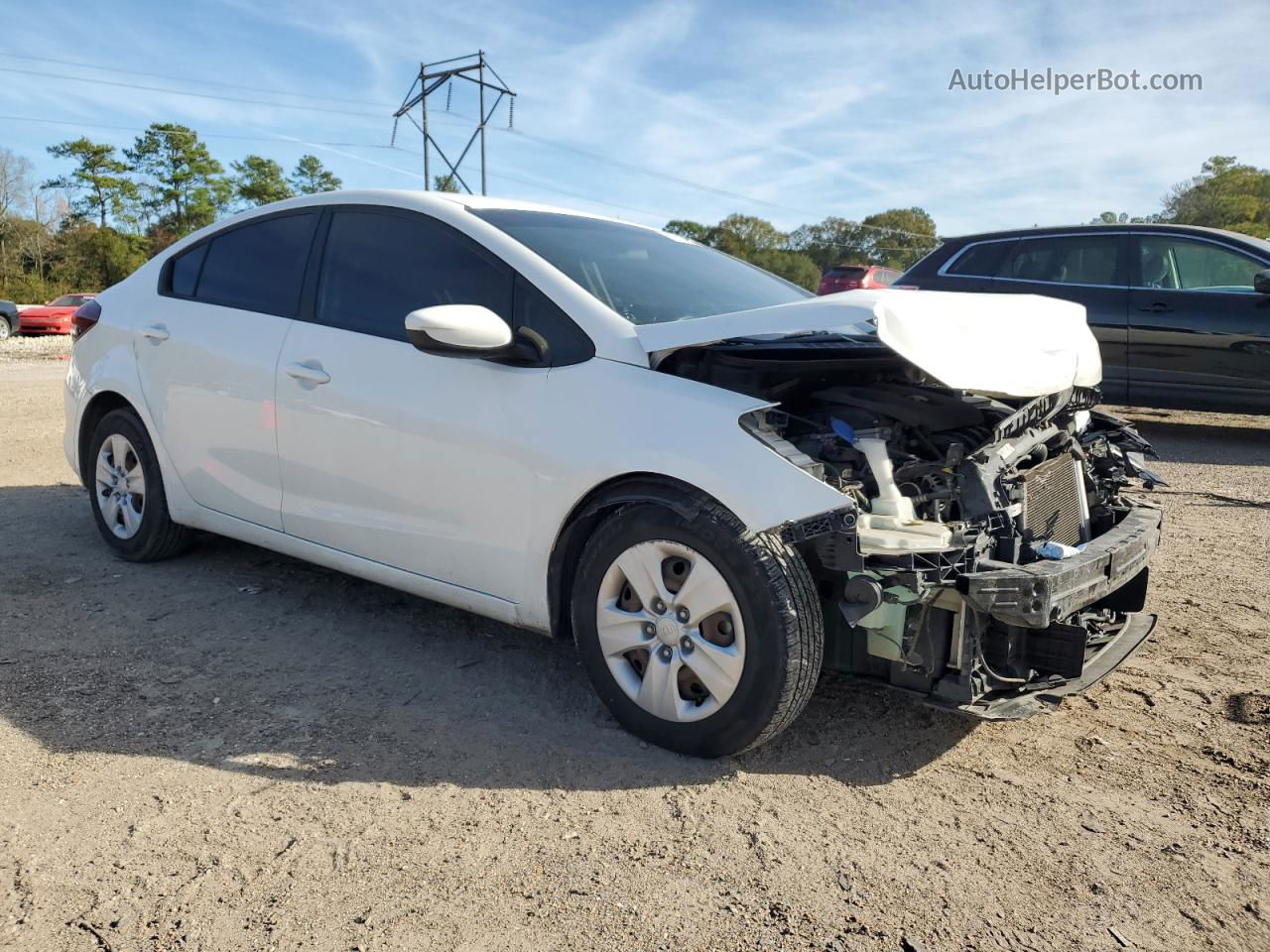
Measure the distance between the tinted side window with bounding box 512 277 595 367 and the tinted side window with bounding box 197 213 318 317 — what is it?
1.18 meters

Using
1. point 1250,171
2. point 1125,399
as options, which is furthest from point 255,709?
point 1250,171

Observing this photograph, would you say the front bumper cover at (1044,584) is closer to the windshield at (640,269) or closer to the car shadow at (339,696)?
the car shadow at (339,696)

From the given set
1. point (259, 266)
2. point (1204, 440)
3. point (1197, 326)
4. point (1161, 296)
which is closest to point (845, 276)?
point (1204, 440)

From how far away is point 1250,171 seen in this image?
50.0 m

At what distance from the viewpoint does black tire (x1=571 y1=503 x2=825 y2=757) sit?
2.72 m

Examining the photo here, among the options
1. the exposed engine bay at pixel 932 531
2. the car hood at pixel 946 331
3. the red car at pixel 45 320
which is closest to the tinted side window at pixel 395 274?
the car hood at pixel 946 331

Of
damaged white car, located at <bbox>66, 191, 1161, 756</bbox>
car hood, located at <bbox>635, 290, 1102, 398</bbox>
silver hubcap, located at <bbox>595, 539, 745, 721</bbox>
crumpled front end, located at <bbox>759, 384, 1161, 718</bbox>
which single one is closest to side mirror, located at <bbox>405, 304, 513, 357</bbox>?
damaged white car, located at <bbox>66, 191, 1161, 756</bbox>

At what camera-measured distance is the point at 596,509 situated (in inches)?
120

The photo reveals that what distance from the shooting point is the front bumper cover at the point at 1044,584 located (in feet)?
8.91

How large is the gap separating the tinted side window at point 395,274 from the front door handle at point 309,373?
181mm

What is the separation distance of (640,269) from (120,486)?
2825 millimetres

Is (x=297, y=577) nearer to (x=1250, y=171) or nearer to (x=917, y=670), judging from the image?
(x=917, y=670)

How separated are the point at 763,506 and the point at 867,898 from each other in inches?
39.0

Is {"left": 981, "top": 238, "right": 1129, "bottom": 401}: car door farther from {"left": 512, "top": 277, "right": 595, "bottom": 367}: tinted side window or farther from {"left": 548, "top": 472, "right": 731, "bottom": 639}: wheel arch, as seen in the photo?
{"left": 548, "top": 472, "right": 731, "bottom": 639}: wheel arch
